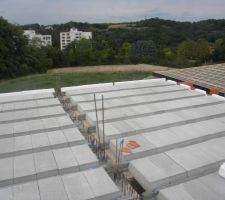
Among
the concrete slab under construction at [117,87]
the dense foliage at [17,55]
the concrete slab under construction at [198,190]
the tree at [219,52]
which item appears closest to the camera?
the concrete slab under construction at [198,190]

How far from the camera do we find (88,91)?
13297mm

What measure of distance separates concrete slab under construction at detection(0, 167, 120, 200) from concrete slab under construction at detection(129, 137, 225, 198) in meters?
0.80

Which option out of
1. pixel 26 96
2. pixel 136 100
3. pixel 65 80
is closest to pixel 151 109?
pixel 136 100

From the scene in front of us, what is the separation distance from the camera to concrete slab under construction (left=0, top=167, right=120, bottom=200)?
532 cm

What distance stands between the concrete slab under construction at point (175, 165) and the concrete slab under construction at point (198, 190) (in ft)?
1.22

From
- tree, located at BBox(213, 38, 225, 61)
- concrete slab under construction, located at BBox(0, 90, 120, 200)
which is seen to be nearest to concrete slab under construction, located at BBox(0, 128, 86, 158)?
concrete slab under construction, located at BBox(0, 90, 120, 200)

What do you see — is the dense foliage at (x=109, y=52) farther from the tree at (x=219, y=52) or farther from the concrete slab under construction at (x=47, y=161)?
the concrete slab under construction at (x=47, y=161)

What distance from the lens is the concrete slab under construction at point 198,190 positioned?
17.2ft

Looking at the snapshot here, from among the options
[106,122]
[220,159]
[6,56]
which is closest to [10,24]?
[6,56]

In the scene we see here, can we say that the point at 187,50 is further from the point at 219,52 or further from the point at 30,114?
the point at 30,114

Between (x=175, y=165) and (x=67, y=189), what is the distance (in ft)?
8.68

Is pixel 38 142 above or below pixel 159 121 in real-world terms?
below

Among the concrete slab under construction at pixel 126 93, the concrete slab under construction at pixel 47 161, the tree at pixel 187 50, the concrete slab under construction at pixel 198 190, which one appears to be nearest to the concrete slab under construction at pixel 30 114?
the concrete slab under construction at pixel 47 161

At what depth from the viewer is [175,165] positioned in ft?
21.0
